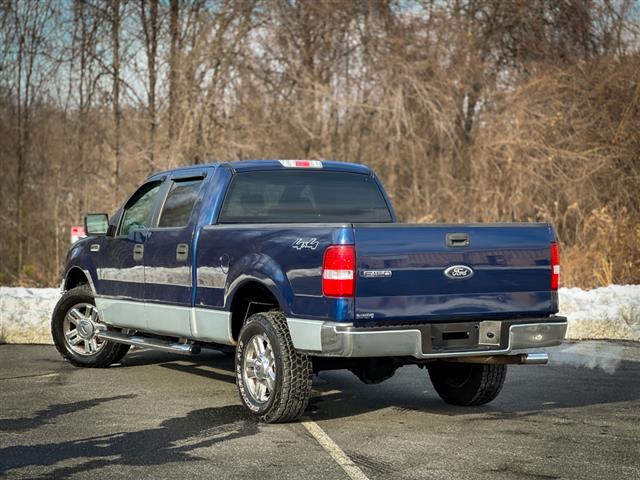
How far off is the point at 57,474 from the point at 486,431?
3.13 metres

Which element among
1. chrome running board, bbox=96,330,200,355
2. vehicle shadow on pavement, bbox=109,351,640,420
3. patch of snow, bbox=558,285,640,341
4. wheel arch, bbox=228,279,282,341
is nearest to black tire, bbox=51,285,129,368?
chrome running board, bbox=96,330,200,355

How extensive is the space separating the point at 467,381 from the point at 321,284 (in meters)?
2.12

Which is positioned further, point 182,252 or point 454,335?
point 182,252

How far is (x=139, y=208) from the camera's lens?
1085 centimetres

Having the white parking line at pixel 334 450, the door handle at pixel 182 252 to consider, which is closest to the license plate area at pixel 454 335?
the white parking line at pixel 334 450

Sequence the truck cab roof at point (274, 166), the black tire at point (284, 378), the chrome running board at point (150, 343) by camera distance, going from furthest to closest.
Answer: the truck cab roof at point (274, 166)
the chrome running board at point (150, 343)
the black tire at point (284, 378)

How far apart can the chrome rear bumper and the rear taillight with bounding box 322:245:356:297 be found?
Answer: 0.23 meters

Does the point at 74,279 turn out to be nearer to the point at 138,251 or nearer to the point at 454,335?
the point at 138,251

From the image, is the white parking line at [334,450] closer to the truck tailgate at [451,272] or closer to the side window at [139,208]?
the truck tailgate at [451,272]

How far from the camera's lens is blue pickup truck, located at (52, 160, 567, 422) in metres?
7.50

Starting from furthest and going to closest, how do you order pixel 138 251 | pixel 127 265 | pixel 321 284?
1. pixel 127 265
2. pixel 138 251
3. pixel 321 284

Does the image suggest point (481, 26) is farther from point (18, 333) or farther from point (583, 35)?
point (18, 333)

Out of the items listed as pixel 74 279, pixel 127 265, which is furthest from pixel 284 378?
pixel 74 279

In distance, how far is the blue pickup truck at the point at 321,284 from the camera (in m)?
7.50
